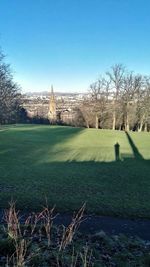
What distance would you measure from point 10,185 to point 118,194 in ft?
12.1

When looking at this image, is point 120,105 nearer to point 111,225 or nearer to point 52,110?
point 52,110

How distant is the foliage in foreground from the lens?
17.0 feet

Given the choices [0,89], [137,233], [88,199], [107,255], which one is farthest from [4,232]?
[0,89]

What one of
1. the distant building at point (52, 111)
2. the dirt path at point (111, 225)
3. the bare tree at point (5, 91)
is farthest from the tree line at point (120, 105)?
the dirt path at point (111, 225)

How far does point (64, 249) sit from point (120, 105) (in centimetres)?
4928

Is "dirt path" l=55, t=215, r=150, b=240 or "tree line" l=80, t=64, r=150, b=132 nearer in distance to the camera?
"dirt path" l=55, t=215, r=150, b=240

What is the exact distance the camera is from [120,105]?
2125 inches

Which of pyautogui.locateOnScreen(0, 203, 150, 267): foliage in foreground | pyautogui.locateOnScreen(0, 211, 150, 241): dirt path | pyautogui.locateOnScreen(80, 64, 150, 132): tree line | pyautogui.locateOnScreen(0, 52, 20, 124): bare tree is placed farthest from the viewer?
pyautogui.locateOnScreen(80, 64, 150, 132): tree line

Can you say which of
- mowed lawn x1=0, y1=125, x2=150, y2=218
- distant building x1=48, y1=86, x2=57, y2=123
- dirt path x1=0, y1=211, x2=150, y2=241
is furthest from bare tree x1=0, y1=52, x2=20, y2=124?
distant building x1=48, y1=86, x2=57, y2=123

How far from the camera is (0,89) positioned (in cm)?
2888

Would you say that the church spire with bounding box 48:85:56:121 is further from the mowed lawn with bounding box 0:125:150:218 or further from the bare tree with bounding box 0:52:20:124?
the mowed lawn with bounding box 0:125:150:218

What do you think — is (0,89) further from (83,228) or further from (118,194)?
(83,228)

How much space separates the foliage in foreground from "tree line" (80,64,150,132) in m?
47.5

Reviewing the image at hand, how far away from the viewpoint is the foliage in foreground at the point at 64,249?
5.18 m
